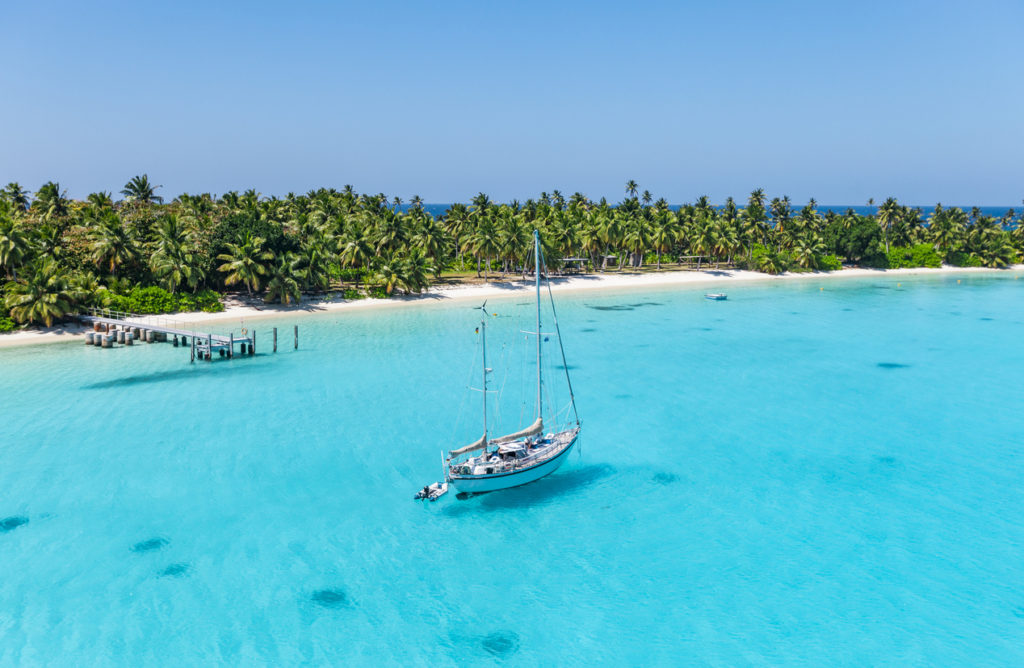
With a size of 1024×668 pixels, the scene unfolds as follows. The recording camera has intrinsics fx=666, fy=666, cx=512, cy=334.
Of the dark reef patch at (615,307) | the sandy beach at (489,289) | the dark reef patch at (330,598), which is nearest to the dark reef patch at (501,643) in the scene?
the dark reef patch at (330,598)

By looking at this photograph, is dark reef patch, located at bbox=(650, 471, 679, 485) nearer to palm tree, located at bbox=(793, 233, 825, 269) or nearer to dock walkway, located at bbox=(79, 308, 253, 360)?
dock walkway, located at bbox=(79, 308, 253, 360)

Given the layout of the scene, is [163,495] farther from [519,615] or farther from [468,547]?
[519,615]

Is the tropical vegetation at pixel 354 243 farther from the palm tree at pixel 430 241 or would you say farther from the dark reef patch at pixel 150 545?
the dark reef patch at pixel 150 545

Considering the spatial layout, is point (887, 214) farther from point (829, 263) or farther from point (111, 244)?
Answer: point (111, 244)

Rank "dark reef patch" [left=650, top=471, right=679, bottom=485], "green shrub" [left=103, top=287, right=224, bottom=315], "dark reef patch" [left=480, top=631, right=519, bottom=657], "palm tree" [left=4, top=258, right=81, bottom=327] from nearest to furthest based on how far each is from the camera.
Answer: "dark reef patch" [left=480, top=631, right=519, bottom=657] < "dark reef patch" [left=650, top=471, right=679, bottom=485] < "palm tree" [left=4, top=258, right=81, bottom=327] < "green shrub" [left=103, top=287, right=224, bottom=315]

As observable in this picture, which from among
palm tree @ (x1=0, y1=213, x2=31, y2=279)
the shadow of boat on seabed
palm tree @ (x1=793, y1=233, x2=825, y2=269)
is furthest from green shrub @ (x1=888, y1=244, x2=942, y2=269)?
palm tree @ (x1=0, y1=213, x2=31, y2=279)

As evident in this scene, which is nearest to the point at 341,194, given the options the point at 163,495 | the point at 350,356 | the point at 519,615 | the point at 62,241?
the point at 62,241
